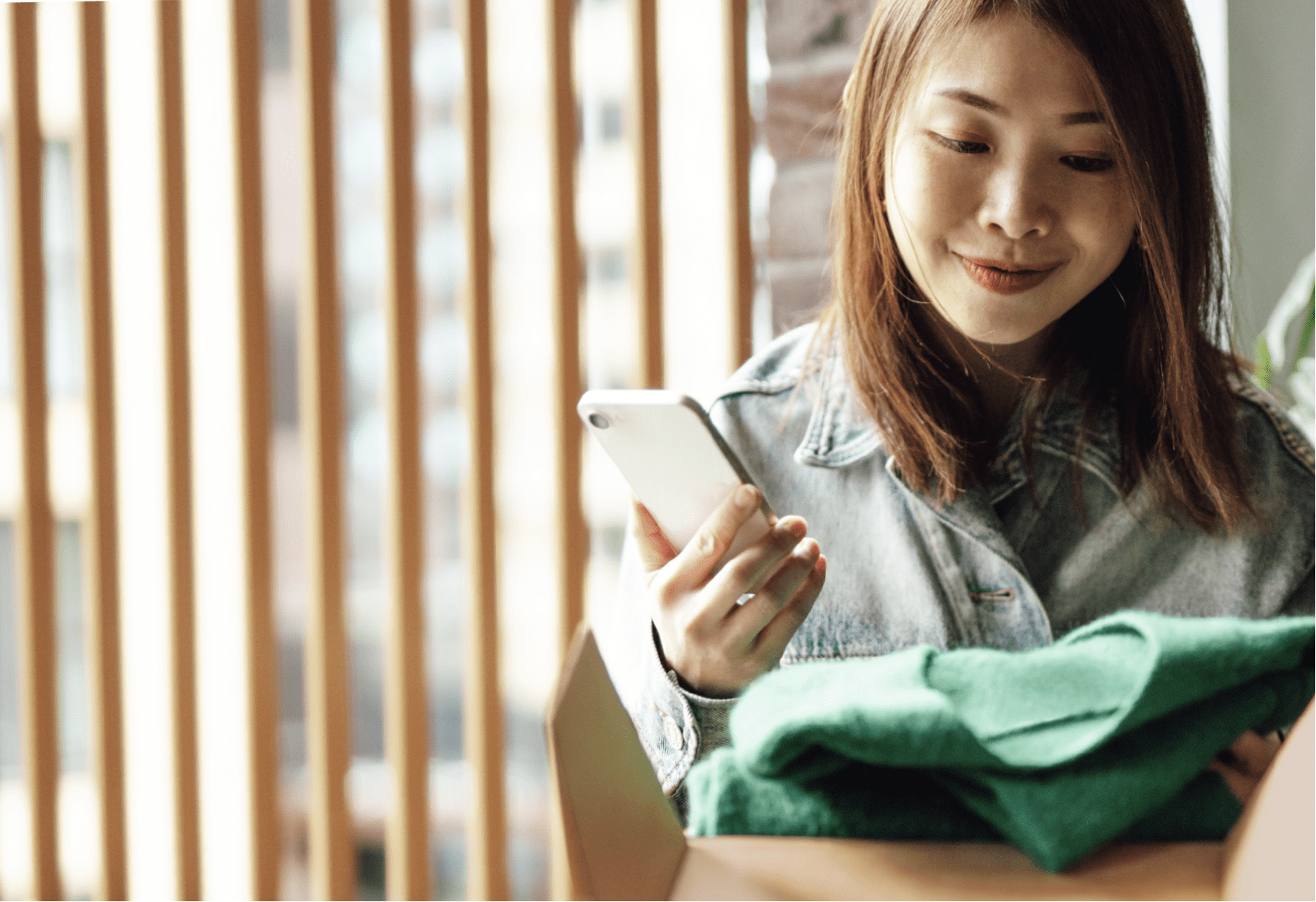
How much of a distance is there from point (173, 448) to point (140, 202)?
1.15 feet

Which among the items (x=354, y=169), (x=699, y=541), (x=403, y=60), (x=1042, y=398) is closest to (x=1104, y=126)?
(x=1042, y=398)

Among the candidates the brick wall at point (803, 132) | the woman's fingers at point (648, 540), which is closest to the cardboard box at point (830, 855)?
the woman's fingers at point (648, 540)

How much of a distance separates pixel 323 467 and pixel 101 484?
0.30 meters

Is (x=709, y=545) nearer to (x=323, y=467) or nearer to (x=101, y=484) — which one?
(x=323, y=467)

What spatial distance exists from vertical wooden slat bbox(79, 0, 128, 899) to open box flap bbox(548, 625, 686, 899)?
4.01ft

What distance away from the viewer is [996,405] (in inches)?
32.1

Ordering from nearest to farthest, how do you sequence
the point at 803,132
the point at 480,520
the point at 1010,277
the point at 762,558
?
the point at 762,558 < the point at 1010,277 < the point at 803,132 < the point at 480,520

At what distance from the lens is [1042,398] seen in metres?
0.75

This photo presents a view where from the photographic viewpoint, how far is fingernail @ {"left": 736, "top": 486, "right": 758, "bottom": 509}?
1.80 feet

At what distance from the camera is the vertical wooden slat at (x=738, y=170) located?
117 cm

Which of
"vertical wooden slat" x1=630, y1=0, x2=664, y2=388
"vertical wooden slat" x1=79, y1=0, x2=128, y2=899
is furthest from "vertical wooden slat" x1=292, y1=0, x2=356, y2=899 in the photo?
"vertical wooden slat" x1=630, y1=0, x2=664, y2=388

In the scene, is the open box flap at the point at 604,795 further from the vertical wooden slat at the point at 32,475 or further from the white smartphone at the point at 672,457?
the vertical wooden slat at the point at 32,475

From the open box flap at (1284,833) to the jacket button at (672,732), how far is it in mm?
370

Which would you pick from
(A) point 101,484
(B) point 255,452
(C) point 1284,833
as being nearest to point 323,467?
(B) point 255,452
